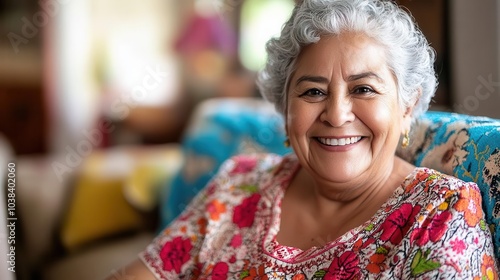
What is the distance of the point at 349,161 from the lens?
1.38 metres

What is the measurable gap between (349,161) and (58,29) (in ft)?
15.5

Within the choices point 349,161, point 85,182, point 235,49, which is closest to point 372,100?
point 349,161

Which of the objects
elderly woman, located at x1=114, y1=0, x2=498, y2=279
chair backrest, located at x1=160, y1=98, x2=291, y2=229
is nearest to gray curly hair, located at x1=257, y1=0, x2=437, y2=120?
elderly woman, located at x1=114, y1=0, x2=498, y2=279

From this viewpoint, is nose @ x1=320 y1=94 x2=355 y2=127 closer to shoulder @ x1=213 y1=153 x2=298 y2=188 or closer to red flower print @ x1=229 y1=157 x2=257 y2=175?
shoulder @ x1=213 y1=153 x2=298 y2=188

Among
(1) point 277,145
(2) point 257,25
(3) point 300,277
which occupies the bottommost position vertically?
(3) point 300,277

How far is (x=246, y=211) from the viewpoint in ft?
5.25

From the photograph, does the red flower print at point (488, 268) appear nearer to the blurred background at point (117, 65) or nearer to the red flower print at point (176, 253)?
the red flower print at point (176, 253)

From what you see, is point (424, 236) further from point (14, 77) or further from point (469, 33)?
point (14, 77)

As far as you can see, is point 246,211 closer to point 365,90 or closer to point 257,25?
point 365,90

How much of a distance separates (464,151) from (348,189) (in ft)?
0.91

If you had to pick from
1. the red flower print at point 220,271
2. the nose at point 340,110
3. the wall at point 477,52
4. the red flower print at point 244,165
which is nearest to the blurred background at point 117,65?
the red flower print at point 244,165

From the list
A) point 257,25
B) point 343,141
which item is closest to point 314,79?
point 343,141

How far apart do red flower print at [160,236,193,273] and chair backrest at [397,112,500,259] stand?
24.8 inches

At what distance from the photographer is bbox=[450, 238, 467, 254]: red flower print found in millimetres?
1126
